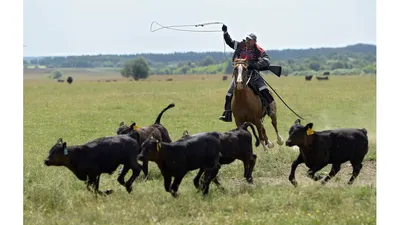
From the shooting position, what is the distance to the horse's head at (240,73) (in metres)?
14.7

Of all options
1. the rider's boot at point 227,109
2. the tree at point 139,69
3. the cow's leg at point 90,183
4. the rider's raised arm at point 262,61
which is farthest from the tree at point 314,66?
the cow's leg at point 90,183

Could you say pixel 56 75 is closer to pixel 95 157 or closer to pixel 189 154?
pixel 95 157

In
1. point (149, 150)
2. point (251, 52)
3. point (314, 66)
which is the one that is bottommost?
point (149, 150)

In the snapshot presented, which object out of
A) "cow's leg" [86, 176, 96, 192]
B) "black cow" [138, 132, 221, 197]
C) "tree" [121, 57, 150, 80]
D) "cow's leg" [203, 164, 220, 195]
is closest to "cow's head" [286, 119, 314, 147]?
"black cow" [138, 132, 221, 197]

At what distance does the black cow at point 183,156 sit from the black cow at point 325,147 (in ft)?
4.24

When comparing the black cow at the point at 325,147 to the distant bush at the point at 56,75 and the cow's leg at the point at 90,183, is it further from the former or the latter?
the distant bush at the point at 56,75

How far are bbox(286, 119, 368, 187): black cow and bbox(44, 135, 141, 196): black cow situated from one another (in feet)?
8.25

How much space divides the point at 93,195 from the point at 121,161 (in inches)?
26.7

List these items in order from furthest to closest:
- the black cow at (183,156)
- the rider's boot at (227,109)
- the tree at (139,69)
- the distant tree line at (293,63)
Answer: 1. the tree at (139,69)
2. the distant tree line at (293,63)
3. the rider's boot at (227,109)
4. the black cow at (183,156)

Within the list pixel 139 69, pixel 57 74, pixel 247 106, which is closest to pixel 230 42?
pixel 247 106

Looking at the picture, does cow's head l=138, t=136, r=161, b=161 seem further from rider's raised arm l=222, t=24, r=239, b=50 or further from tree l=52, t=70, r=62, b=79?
tree l=52, t=70, r=62, b=79

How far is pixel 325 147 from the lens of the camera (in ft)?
38.7

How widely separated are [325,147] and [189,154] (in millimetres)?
2343
